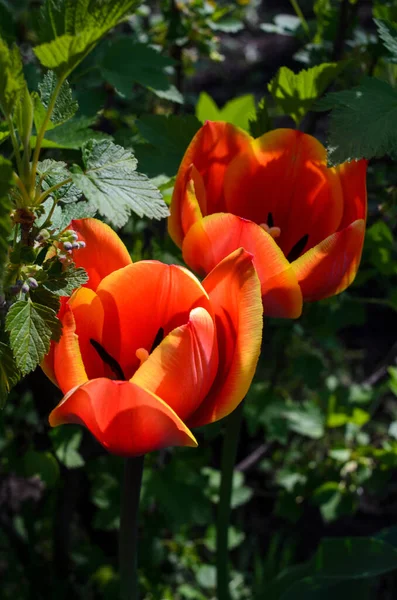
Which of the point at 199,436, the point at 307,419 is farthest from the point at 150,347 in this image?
the point at 199,436

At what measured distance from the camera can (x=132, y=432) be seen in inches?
23.7

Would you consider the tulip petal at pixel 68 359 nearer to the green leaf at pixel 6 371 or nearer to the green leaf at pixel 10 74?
the green leaf at pixel 6 371

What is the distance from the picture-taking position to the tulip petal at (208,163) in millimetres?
757

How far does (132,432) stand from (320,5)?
2.86ft

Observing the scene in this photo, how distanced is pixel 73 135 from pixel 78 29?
0.24 m

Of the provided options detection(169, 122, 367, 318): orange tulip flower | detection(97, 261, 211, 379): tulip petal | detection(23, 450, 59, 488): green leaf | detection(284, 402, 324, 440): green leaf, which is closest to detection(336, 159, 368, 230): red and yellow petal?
detection(169, 122, 367, 318): orange tulip flower

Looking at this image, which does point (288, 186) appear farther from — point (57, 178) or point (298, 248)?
point (57, 178)

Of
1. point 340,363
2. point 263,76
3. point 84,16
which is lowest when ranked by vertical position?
point 340,363

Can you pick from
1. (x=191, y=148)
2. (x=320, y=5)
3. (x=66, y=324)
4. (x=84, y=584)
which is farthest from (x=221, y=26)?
(x=84, y=584)

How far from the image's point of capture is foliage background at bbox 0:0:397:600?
986 mm

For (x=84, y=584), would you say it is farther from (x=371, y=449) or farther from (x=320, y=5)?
(x=320, y=5)

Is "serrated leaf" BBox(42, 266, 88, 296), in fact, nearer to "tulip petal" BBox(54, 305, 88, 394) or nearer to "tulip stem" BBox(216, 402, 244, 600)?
"tulip petal" BBox(54, 305, 88, 394)

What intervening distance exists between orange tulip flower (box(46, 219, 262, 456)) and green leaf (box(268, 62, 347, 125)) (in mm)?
329

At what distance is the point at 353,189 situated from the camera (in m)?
0.79
